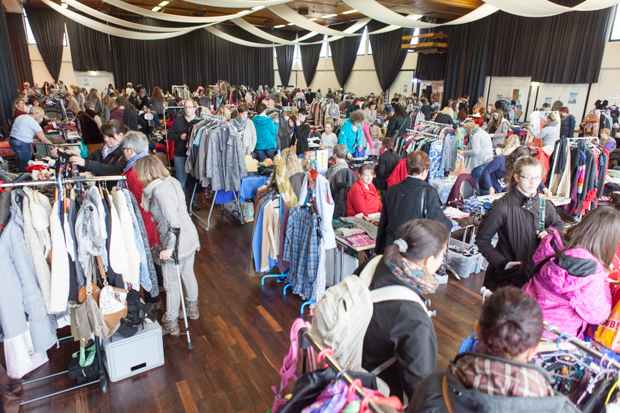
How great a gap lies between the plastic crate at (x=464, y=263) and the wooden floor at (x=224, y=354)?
0.28ft

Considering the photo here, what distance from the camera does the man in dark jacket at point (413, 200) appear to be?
2674 millimetres

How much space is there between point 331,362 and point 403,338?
0.94 feet

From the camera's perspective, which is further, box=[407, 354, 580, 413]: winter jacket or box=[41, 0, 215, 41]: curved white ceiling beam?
box=[41, 0, 215, 41]: curved white ceiling beam

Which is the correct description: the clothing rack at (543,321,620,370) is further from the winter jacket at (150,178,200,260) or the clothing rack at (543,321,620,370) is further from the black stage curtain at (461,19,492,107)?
the black stage curtain at (461,19,492,107)

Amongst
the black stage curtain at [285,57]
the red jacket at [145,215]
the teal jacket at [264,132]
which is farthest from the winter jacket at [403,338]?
the black stage curtain at [285,57]

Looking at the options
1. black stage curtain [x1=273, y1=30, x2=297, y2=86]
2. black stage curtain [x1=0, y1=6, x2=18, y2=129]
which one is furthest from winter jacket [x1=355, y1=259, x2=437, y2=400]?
black stage curtain [x1=273, y1=30, x2=297, y2=86]

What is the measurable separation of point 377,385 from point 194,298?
2240 millimetres

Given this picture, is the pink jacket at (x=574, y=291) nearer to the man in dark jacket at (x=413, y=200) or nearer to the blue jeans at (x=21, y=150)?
the man in dark jacket at (x=413, y=200)

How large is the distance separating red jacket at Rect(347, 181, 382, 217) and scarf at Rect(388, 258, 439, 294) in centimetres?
258

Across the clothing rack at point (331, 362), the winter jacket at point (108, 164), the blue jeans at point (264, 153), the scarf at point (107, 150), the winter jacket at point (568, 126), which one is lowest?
the blue jeans at point (264, 153)

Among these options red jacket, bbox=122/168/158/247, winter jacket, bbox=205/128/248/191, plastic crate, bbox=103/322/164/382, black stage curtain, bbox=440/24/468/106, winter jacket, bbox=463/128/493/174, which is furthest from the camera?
black stage curtain, bbox=440/24/468/106

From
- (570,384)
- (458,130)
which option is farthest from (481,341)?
(458,130)

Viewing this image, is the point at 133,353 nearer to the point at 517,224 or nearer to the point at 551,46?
the point at 517,224

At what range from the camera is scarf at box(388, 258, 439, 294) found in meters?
1.38
